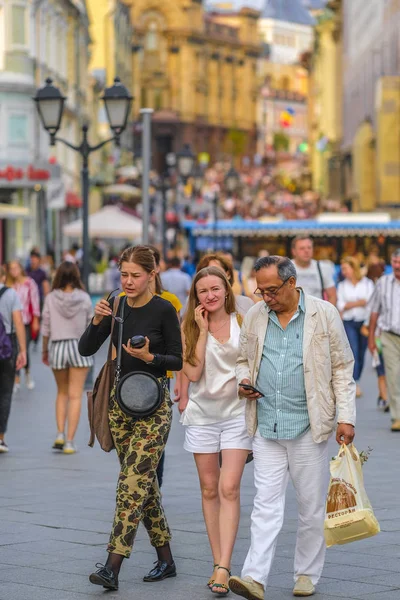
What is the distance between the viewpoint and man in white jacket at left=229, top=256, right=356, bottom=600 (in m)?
7.73

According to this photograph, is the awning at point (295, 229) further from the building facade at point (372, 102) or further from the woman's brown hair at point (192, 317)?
the woman's brown hair at point (192, 317)

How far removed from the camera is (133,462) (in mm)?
8102

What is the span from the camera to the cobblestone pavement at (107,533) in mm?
8047

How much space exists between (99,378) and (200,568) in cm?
117

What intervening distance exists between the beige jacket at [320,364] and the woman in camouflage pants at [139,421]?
1.60 ft

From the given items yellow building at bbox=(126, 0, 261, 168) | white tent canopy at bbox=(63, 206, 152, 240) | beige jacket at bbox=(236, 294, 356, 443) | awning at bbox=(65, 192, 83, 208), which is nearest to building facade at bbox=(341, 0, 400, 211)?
awning at bbox=(65, 192, 83, 208)

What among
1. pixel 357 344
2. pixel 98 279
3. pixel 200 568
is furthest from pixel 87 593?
pixel 98 279

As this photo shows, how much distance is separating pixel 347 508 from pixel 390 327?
764 cm

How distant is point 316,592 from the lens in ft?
26.0

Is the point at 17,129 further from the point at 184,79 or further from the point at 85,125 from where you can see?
the point at 184,79

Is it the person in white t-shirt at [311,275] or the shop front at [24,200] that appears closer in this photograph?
the person in white t-shirt at [311,275]

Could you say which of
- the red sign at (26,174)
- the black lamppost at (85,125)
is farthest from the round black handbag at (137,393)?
the red sign at (26,174)

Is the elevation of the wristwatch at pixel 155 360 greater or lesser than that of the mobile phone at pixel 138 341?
lesser

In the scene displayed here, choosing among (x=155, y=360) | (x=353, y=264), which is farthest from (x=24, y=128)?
(x=155, y=360)
